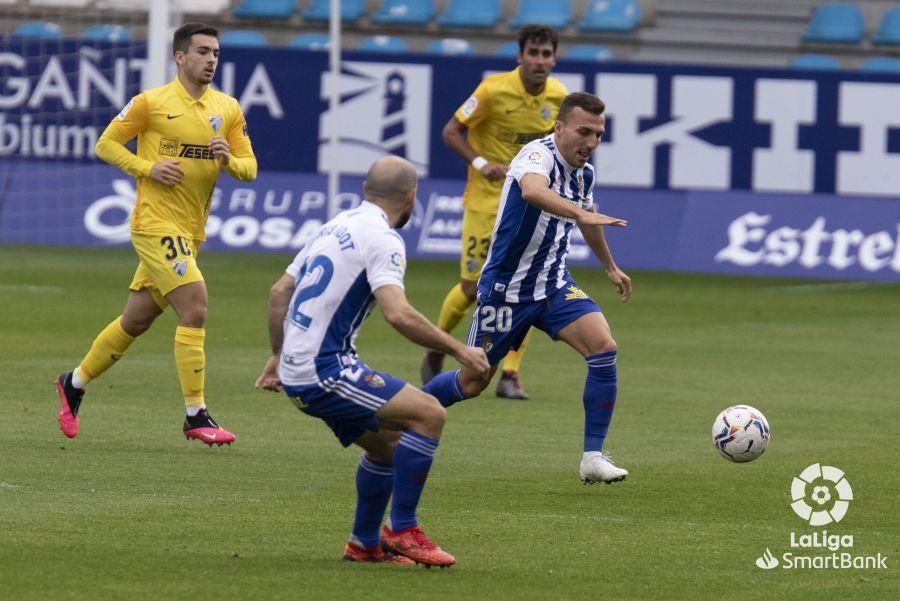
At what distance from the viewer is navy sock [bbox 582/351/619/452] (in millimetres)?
8750

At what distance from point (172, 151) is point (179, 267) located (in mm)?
723

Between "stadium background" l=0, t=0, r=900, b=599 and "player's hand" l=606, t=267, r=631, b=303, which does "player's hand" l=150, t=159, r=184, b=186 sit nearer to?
"stadium background" l=0, t=0, r=900, b=599

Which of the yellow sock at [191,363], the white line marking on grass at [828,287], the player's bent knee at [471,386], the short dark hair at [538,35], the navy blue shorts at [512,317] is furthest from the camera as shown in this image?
the white line marking on grass at [828,287]

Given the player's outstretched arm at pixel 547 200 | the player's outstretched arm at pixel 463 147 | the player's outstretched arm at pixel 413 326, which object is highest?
the player's outstretched arm at pixel 463 147

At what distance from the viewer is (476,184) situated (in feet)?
40.9

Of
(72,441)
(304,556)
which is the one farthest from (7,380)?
(304,556)

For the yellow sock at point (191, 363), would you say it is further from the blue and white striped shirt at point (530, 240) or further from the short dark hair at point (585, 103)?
the short dark hair at point (585, 103)

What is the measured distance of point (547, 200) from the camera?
27.8 ft

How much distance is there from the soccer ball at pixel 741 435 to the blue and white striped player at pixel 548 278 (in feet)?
1.85

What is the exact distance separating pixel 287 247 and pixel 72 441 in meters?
12.5

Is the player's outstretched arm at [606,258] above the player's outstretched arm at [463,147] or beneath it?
beneath

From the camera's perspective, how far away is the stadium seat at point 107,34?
864 inches

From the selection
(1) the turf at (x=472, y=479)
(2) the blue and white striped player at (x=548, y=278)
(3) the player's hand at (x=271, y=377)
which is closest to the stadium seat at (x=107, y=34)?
(1) the turf at (x=472, y=479)

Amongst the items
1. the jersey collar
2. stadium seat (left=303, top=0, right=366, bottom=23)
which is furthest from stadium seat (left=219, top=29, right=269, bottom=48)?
the jersey collar
